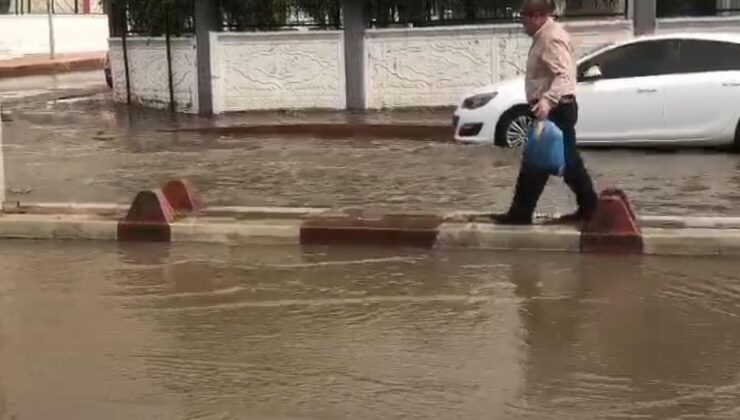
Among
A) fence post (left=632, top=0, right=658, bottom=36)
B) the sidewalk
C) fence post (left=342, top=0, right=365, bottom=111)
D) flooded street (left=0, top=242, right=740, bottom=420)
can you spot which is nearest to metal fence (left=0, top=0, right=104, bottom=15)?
the sidewalk

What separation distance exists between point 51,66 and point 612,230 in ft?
104

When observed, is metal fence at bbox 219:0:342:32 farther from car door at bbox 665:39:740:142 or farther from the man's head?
the man's head

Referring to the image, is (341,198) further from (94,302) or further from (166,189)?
(94,302)

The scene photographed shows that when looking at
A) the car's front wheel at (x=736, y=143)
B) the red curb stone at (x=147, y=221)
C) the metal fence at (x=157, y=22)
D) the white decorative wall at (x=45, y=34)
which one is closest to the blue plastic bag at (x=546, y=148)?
the red curb stone at (x=147, y=221)

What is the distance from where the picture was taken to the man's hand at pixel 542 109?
26.9 feet

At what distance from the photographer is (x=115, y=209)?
9781 millimetres

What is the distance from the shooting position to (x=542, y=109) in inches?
323

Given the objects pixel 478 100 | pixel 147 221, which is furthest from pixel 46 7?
pixel 147 221

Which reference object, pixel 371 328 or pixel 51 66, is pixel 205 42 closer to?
pixel 371 328

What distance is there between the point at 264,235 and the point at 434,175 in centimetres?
356

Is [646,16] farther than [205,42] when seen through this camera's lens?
No

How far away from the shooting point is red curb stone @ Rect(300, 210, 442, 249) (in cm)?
843

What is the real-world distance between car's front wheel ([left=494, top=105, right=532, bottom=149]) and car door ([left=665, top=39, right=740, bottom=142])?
166cm

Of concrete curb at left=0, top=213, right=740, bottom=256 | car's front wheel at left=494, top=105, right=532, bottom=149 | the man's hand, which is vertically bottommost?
concrete curb at left=0, top=213, right=740, bottom=256
